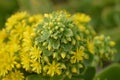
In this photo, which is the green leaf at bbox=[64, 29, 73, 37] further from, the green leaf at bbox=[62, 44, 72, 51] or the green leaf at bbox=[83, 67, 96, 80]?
the green leaf at bbox=[83, 67, 96, 80]

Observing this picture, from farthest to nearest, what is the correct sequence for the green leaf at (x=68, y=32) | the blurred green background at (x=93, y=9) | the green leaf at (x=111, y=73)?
the blurred green background at (x=93, y=9), the green leaf at (x=111, y=73), the green leaf at (x=68, y=32)

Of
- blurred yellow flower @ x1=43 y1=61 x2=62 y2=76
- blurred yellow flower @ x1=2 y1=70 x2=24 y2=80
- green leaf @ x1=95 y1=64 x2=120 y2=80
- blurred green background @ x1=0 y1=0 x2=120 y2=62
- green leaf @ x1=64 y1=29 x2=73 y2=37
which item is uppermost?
blurred green background @ x1=0 y1=0 x2=120 y2=62

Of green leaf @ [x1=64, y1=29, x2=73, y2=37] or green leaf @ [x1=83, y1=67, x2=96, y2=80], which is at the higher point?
green leaf @ [x1=64, y1=29, x2=73, y2=37]

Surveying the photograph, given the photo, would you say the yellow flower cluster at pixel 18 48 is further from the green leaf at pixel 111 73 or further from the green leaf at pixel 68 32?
the green leaf at pixel 111 73

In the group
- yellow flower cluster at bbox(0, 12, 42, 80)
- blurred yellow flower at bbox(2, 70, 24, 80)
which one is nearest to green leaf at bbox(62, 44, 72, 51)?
yellow flower cluster at bbox(0, 12, 42, 80)

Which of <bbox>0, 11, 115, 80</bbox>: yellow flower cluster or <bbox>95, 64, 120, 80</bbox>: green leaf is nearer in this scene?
<bbox>0, 11, 115, 80</bbox>: yellow flower cluster

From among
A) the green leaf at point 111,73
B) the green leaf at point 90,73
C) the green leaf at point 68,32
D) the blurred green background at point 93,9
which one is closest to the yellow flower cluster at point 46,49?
the green leaf at point 68,32

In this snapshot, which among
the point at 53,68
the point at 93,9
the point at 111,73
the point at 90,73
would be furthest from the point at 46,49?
the point at 93,9

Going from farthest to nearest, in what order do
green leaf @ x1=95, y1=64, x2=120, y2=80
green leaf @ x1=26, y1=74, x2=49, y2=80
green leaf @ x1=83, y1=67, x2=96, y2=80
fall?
green leaf @ x1=95, y1=64, x2=120, y2=80, green leaf @ x1=83, y1=67, x2=96, y2=80, green leaf @ x1=26, y1=74, x2=49, y2=80
